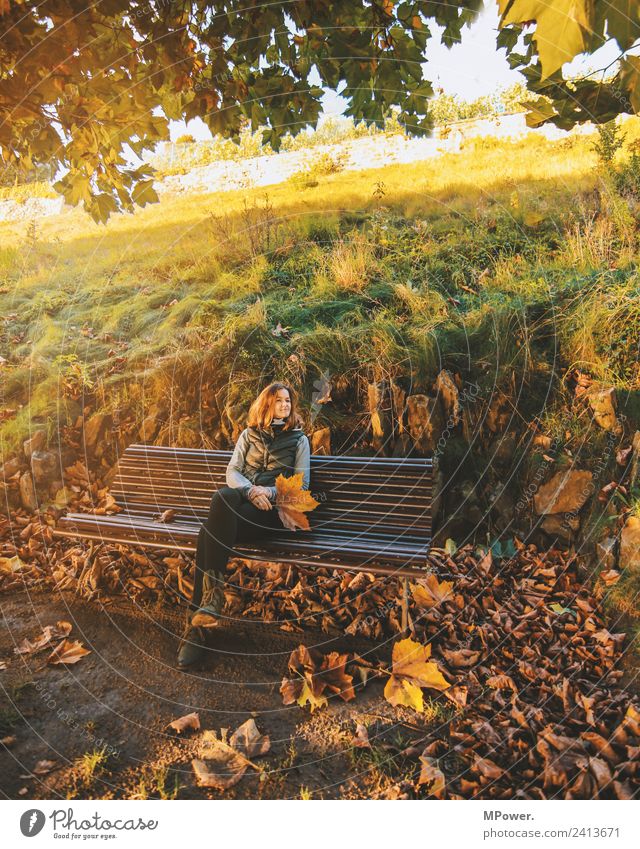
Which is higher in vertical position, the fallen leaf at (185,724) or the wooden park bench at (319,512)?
the wooden park bench at (319,512)

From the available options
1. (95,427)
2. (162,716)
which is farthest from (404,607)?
(95,427)

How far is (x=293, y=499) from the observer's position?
331cm

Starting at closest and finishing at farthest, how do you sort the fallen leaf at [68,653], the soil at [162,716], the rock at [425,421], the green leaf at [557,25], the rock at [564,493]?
the green leaf at [557,25], the soil at [162,716], the fallen leaf at [68,653], the rock at [564,493], the rock at [425,421]

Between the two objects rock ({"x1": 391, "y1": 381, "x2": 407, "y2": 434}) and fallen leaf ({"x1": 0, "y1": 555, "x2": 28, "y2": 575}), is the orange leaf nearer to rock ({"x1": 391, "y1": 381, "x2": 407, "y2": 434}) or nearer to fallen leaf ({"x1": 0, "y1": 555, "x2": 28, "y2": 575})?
rock ({"x1": 391, "y1": 381, "x2": 407, "y2": 434})

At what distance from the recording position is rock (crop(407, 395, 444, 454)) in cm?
392

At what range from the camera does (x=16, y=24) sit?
9.56 ft

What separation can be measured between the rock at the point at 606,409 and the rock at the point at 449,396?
2.69 feet

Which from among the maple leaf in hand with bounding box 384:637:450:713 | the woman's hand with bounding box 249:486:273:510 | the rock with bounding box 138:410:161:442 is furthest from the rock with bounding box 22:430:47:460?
the maple leaf in hand with bounding box 384:637:450:713

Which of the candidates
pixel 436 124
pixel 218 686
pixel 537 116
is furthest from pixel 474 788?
pixel 436 124

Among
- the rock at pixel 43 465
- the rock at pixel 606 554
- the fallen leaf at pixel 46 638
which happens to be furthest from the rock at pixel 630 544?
the rock at pixel 43 465

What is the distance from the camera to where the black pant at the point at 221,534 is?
10.2 feet

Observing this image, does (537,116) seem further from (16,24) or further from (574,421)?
(16,24)
